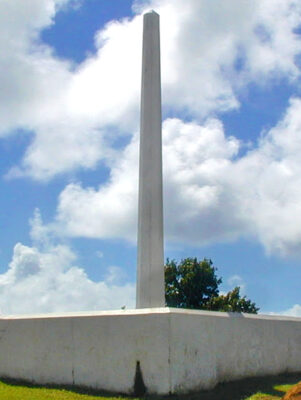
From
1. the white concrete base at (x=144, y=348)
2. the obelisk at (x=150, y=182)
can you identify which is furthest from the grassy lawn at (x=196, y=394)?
the obelisk at (x=150, y=182)

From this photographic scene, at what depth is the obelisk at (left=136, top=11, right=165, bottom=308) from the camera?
12102 mm

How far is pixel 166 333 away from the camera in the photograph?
9547 mm

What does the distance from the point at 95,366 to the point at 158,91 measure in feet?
21.7

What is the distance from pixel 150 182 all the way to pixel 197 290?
62.4 ft

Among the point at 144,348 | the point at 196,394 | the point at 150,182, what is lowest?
the point at 196,394

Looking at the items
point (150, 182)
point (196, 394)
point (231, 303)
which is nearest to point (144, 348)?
point (196, 394)

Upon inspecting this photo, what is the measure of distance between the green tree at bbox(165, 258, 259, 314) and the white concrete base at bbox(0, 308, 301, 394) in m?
16.6

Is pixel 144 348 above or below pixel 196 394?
above

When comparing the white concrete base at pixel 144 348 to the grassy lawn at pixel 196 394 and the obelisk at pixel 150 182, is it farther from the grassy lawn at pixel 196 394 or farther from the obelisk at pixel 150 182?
the obelisk at pixel 150 182

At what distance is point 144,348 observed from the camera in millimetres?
9742

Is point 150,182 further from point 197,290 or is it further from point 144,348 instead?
point 197,290

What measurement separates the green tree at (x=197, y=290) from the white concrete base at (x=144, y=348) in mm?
16613

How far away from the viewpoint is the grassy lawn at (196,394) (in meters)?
9.82

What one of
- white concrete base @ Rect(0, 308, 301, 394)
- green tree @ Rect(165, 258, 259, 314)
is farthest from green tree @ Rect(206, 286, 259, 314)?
white concrete base @ Rect(0, 308, 301, 394)
